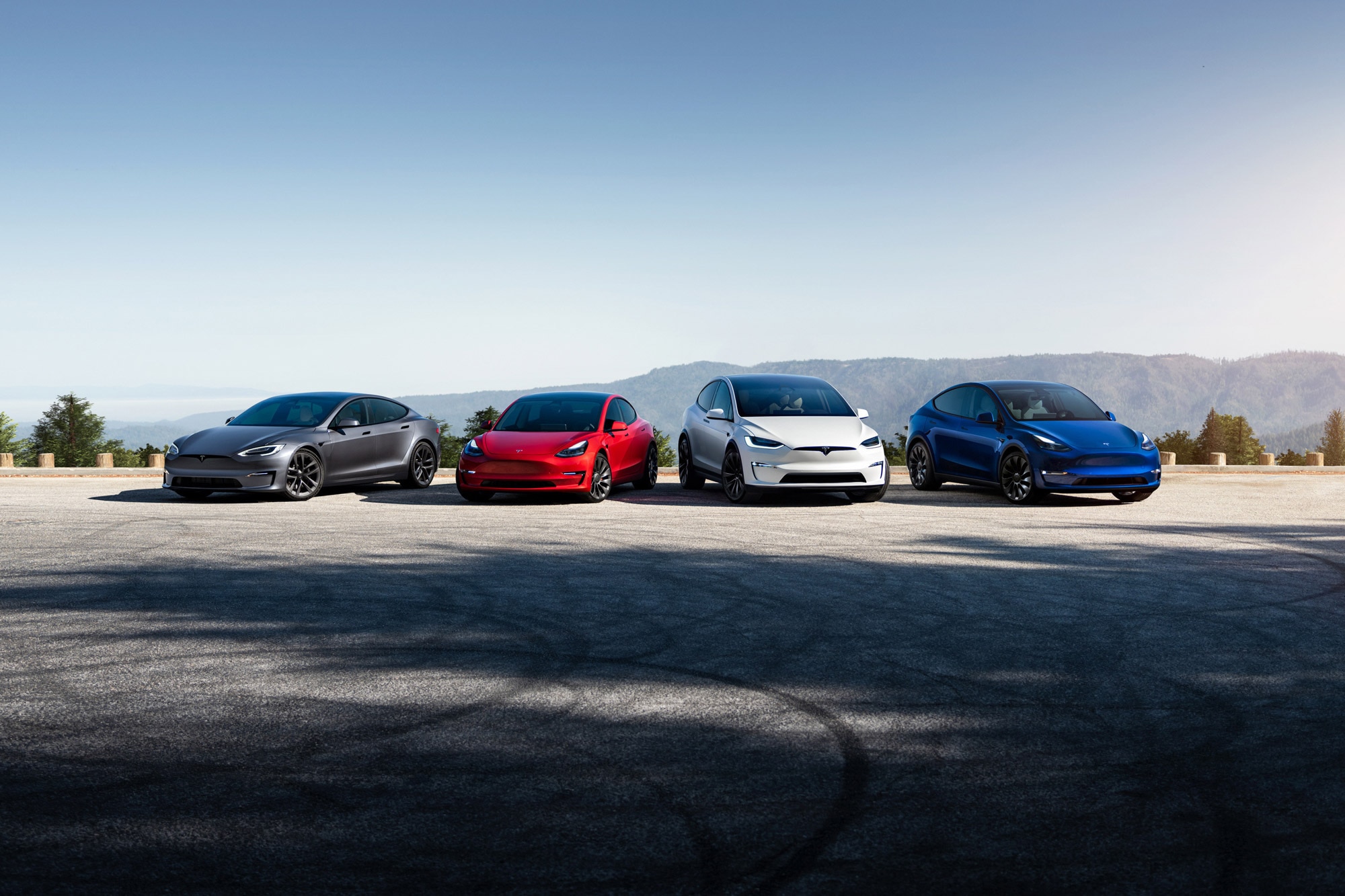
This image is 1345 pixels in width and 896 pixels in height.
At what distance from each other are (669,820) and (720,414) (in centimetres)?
1267

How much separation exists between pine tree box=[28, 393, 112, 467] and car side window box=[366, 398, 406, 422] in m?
87.9

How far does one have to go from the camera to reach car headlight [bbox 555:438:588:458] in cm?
1487

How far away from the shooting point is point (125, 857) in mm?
3236

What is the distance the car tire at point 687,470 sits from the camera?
17.4 m

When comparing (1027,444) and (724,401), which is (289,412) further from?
(1027,444)

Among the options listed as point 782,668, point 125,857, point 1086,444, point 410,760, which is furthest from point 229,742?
point 1086,444

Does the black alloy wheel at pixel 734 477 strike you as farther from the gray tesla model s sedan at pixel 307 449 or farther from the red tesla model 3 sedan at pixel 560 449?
the gray tesla model s sedan at pixel 307 449

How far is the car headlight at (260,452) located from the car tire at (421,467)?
2.61 meters

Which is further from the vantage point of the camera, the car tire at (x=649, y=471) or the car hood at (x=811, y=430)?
the car tire at (x=649, y=471)

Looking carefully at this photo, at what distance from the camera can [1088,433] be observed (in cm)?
1523

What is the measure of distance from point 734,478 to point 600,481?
1.89 m

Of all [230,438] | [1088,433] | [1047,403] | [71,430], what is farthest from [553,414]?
[71,430]

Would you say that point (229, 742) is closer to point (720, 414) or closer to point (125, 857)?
point (125, 857)

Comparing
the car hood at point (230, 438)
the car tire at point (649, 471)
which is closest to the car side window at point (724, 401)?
the car tire at point (649, 471)
